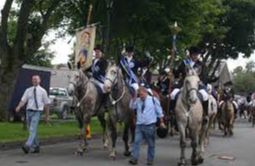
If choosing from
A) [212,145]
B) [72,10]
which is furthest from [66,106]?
[212,145]

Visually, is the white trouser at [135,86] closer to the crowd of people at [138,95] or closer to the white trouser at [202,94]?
the crowd of people at [138,95]

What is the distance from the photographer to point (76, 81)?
19.3m

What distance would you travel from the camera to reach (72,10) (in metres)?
33.9

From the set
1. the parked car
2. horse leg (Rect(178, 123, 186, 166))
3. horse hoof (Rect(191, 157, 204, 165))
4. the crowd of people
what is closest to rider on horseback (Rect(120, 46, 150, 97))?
the crowd of people

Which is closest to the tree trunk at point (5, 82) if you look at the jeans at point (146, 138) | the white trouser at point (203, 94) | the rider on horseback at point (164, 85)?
the rider on horseback at point (164, 85)

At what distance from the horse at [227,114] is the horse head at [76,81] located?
41.7 feet

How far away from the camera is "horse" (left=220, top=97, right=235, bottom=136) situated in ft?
101

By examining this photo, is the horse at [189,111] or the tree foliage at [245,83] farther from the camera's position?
the tree foliage at [245,83]

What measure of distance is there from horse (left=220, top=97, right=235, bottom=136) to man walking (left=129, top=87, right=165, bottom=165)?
553 inches

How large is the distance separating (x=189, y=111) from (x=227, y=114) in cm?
1434

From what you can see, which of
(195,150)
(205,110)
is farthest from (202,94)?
(195,150)

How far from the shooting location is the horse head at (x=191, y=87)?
54.6 feet

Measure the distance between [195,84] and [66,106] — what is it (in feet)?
92.6

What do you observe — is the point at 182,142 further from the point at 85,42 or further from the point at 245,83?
the point at 245,83
